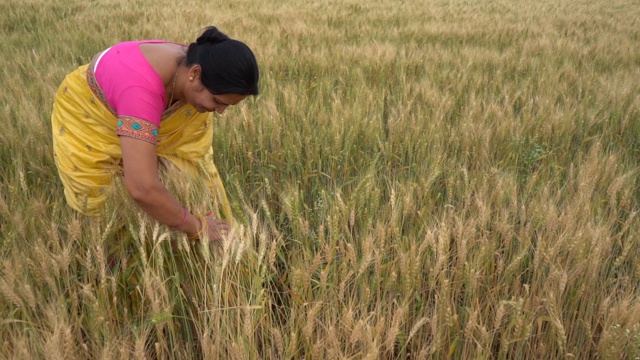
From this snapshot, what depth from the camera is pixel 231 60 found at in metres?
1.41

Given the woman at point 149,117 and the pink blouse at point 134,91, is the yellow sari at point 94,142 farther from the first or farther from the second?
the pink blouse at point 134,91

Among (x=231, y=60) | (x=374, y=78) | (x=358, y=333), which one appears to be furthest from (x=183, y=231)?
(x=374, y=78)

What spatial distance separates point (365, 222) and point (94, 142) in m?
1.00

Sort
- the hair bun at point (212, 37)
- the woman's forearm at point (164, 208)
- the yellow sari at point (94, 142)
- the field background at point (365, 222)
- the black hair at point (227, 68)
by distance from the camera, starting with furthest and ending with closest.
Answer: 1. the yellow sari at point (94, 142)
2. the hair bun at point (212, 37)
3. the black hair at point (227, 68)
4. the woman's forearm at point (164, 208)
5. the field background at point (365, 222)

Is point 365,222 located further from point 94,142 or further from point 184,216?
point 94,142

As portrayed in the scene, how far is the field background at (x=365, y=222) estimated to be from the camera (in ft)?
3.40

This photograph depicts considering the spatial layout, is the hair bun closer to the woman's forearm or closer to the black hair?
the black hair

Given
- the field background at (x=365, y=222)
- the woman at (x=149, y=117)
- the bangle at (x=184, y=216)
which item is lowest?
the field background at (x=365, y=222)

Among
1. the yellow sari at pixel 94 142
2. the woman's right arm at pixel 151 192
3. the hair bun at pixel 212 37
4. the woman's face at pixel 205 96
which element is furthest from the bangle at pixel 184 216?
the hair bun at pixel 212 37

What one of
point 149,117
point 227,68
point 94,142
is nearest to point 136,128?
point 149,117

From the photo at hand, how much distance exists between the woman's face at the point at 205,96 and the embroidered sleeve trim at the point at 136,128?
7.6 inches

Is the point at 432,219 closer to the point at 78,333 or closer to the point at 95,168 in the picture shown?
the point at 78,333

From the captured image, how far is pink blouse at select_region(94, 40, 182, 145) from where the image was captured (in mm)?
1369

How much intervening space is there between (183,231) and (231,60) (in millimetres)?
517
